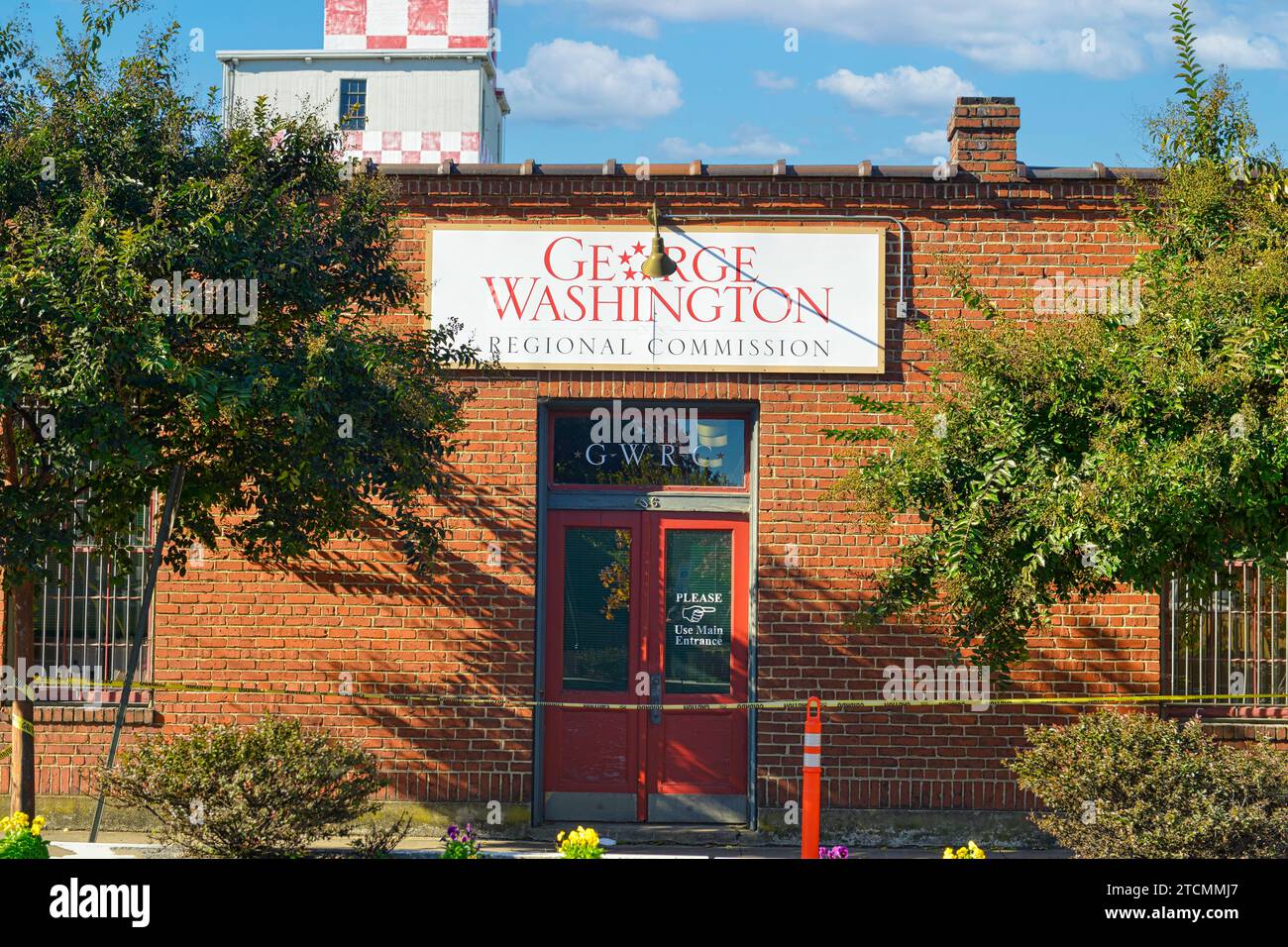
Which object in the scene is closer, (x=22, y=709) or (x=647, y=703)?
(x=22, y=709)

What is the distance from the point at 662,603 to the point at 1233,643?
15.5 ft

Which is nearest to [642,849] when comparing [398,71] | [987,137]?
[987,137]

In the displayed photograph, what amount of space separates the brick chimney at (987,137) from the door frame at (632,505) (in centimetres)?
270

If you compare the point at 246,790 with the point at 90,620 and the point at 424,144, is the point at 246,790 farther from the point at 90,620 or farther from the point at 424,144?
the point at 424,144

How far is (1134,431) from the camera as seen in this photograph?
25.0ft

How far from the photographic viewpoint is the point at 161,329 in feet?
25.1

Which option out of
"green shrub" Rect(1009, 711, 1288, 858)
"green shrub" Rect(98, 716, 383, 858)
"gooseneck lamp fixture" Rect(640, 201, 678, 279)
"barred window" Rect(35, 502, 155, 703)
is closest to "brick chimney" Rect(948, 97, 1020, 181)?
"gooseneck lamp fixture" Rect(640, 201, 678, 279)

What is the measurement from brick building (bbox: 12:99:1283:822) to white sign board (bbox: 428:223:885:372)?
3cm

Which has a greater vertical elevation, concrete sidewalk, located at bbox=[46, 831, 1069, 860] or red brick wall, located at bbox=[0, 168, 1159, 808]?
red brick wall, located at bbox=[0, 168, 1159, 808]

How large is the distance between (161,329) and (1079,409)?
5.43m

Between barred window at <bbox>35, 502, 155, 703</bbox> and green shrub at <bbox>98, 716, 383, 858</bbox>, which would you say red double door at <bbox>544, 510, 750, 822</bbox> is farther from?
barred window at <bbox>35, 502, 155, 703</bbox>

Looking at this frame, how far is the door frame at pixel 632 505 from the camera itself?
10.8 meters

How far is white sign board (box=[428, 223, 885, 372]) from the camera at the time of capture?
1073 cm

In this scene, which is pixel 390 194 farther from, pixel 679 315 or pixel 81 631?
pixel 81 631
